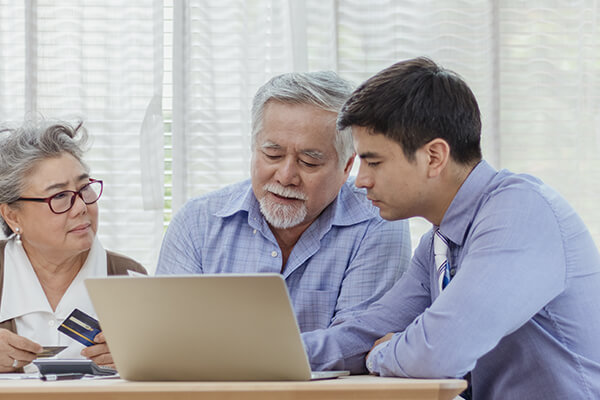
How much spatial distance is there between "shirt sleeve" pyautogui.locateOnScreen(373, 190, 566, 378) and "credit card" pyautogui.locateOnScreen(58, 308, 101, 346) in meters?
0.77

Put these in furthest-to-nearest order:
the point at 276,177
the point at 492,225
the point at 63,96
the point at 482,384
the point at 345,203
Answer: the point at 63,96 → the point at 345,203 → the point at 276,177 → the point at 482,384 → the point at 492,225

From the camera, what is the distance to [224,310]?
112cm

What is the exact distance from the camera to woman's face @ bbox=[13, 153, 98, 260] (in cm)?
209

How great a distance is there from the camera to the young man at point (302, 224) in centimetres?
190

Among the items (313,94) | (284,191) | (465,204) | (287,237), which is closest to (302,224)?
(287,237)

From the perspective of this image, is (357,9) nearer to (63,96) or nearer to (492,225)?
(63,96)

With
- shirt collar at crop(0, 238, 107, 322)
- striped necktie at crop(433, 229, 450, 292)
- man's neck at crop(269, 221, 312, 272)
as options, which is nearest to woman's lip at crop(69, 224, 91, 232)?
shirt collar at crop(0, 238, 107, 322)

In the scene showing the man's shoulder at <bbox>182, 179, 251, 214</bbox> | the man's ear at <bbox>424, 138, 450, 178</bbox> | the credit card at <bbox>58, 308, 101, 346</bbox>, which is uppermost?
the man's ear at <bbox>424, 138, 450, 178</bbox>

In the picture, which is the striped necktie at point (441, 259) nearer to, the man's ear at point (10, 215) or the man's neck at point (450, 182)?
the man's neck at point (450, 182)

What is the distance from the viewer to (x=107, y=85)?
108 inches

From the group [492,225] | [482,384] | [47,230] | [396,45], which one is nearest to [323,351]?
[482,384]

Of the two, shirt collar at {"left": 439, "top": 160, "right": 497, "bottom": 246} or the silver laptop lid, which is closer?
the silver laptop lid

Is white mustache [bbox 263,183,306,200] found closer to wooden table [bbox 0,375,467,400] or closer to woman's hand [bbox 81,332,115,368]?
woman's hand [bbox 81,332,115,368]

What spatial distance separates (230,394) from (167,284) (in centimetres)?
Result: 21
